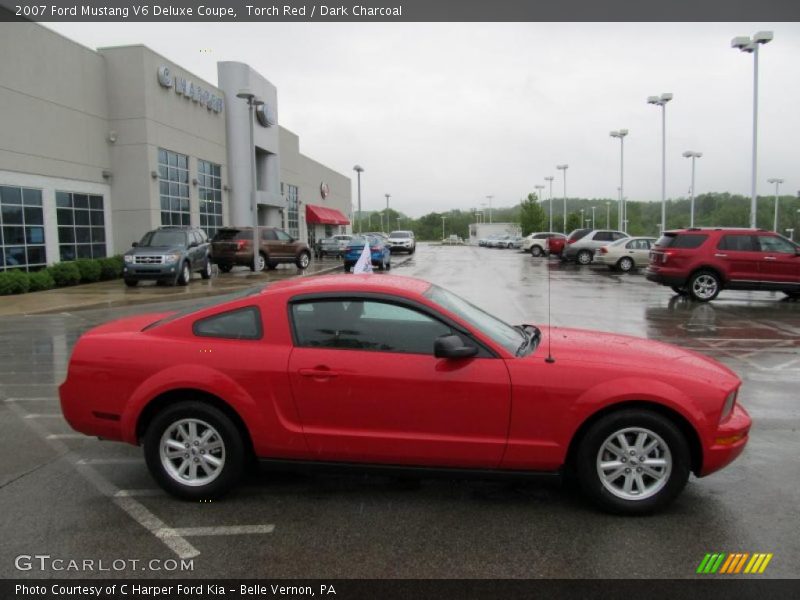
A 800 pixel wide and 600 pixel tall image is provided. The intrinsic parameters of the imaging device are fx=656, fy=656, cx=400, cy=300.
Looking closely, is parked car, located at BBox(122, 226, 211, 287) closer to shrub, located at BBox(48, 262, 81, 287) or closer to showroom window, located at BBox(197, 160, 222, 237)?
shrub, located at BBox(48, 262, 81, 287)

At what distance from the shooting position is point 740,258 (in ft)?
52.6

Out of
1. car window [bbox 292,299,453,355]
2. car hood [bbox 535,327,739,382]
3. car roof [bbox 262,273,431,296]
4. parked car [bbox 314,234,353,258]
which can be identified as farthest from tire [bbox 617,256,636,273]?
car window [bbox 292,299,453,355]

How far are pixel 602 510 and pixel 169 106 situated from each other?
29.6m

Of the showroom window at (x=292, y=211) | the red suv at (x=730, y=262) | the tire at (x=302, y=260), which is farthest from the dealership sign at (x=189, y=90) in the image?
the red suv at (x=730, y=262)

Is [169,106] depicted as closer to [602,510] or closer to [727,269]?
[727,269]

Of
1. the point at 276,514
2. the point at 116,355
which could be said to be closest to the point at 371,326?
the point at 276,514

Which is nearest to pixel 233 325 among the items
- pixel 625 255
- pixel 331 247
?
pixel 625 255

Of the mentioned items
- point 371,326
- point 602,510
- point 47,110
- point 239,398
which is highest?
point 47,110

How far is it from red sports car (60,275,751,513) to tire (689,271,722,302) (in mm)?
12983

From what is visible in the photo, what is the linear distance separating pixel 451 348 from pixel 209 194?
A: 33.3 metres

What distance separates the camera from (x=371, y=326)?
440 centimetres

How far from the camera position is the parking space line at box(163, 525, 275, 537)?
394 centimetres

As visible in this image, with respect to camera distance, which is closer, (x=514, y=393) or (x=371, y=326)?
(x=514, y=393)

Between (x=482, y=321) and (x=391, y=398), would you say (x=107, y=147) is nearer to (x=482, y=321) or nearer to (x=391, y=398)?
(x=482, y=321)
